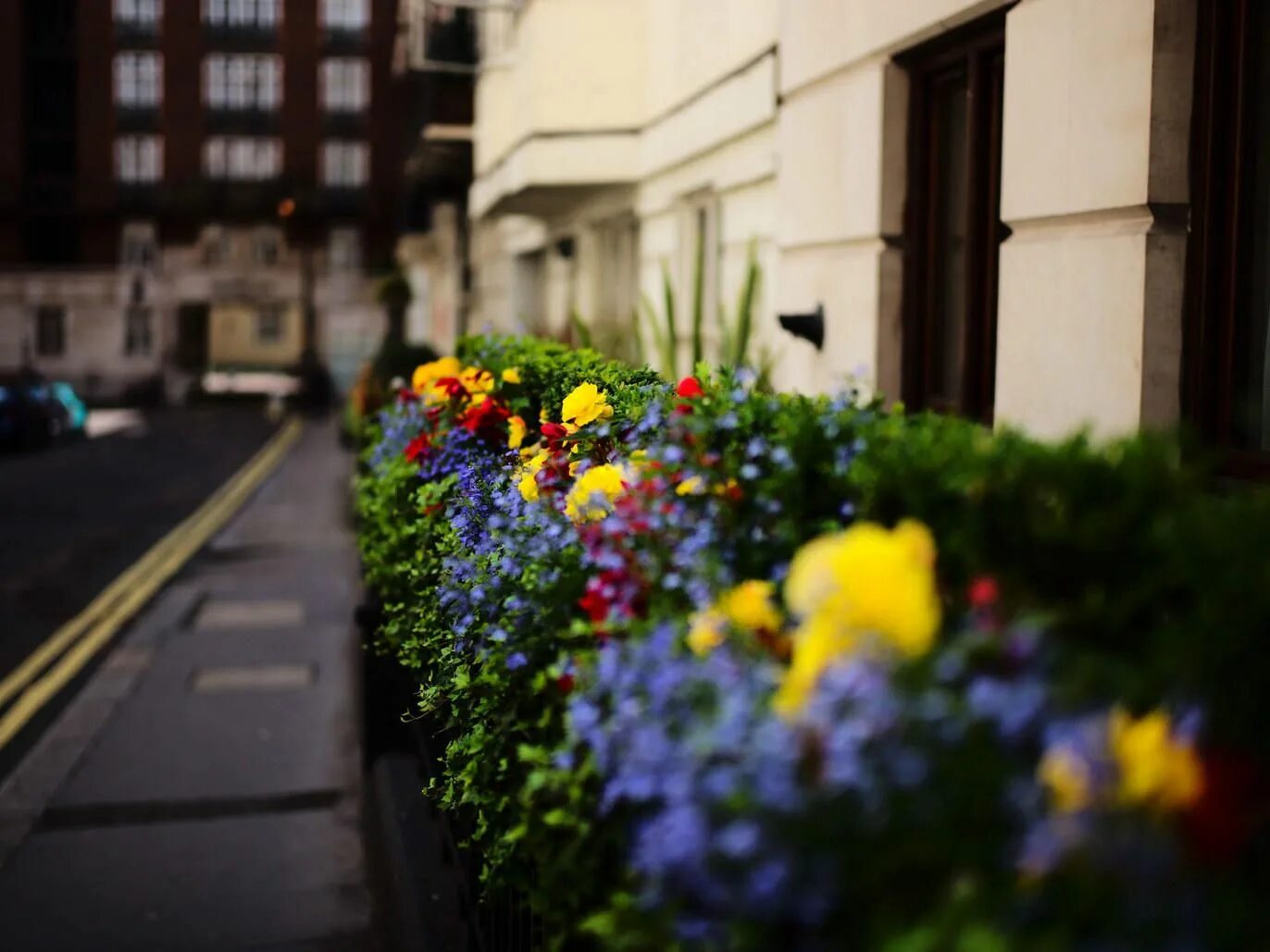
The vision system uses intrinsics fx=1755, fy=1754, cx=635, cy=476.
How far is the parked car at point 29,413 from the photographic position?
105 ft

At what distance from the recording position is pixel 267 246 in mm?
74625

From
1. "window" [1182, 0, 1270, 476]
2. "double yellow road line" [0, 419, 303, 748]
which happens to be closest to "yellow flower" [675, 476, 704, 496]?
"window" [1182, 0, 1270, 476]

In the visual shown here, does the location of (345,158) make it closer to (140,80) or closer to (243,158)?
(243,158)

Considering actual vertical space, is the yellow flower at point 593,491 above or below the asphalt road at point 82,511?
above

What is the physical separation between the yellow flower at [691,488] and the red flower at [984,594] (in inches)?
39.3

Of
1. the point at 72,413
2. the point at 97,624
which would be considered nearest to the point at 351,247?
the point at 72,413

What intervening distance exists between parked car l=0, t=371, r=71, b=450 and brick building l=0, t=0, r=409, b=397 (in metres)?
34.9

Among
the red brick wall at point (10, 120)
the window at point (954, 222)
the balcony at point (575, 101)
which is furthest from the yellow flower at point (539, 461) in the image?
the red brick wall at point (10, 120)

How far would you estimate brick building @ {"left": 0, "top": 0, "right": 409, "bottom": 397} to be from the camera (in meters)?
70.9

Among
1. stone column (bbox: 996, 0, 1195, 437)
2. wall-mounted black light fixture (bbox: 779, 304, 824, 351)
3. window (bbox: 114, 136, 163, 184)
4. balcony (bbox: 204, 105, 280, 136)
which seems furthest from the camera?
balcony (bbox: 204, 105, 280, 136)

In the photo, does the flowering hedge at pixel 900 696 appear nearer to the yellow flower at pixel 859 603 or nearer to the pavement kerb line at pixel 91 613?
the yellow flower at pixel 859 603

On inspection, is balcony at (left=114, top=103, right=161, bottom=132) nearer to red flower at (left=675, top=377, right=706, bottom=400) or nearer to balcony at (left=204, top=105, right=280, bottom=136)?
balcony at (left=204, top=105, right=280, bottom=136)

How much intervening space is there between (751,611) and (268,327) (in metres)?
79.5

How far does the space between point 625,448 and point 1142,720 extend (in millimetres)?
2151
